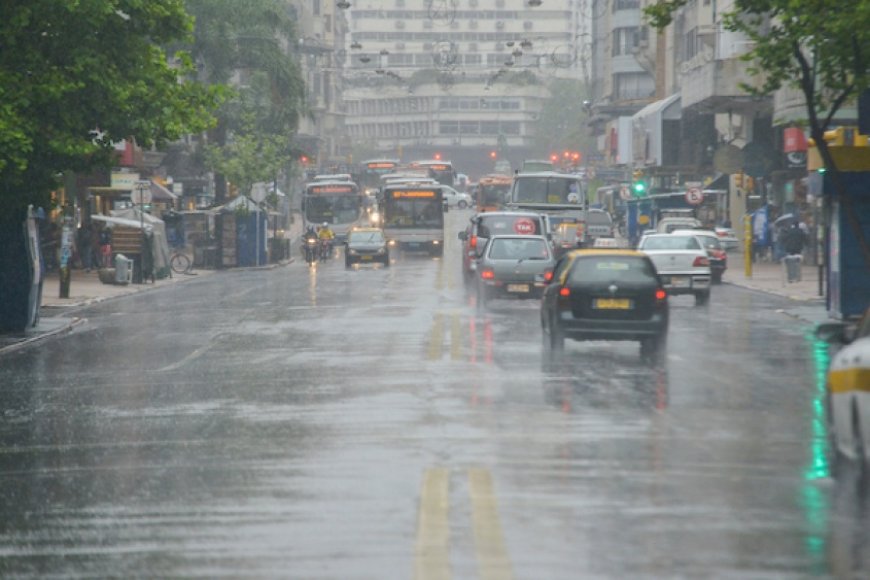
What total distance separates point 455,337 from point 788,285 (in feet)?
→ 77.6

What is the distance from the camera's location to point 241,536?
993cm

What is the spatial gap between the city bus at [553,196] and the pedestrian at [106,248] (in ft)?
50.6

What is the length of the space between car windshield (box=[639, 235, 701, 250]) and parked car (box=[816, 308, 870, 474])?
30.5 metres

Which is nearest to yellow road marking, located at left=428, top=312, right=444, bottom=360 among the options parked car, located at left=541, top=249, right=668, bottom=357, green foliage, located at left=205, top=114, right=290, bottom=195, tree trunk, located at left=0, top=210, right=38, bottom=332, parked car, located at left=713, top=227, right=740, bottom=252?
parked car, located at left=541, top=249, right=668, bottom=357

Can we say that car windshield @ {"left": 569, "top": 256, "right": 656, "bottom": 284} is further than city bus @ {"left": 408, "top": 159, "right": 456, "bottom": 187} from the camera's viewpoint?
No

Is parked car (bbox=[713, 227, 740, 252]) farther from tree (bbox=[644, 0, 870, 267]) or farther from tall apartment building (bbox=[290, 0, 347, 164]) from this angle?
tall apartment building (bbox=[290, 0, 347, 164])

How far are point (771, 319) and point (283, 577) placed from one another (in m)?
26.5

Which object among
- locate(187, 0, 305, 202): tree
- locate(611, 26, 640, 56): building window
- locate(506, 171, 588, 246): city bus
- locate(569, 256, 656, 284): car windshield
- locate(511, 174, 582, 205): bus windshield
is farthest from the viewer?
locate(611, 26, 640, 56): building window

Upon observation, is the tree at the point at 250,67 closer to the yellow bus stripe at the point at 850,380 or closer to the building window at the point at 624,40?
the building window at the point at 624,40

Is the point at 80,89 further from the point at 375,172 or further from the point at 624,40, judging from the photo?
the point at 375,172

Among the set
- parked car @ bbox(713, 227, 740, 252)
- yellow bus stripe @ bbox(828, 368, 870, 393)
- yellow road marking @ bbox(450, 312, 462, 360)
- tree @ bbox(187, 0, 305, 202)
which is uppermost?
tree @ bbox(187, 0, 305, 202)

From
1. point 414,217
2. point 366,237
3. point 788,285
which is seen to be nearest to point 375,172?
point 414,217

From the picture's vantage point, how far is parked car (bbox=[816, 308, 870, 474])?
11.9 m

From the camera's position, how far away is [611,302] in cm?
2409
